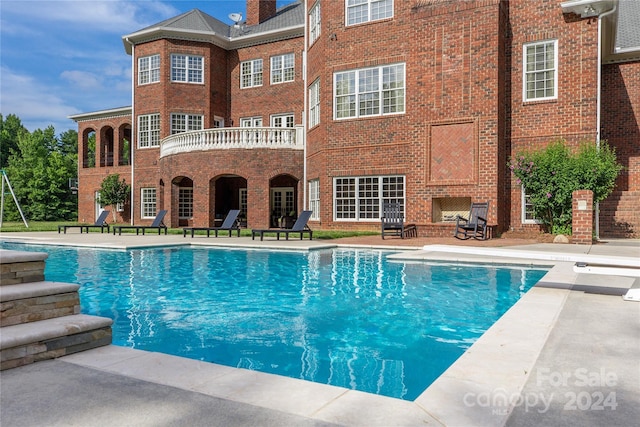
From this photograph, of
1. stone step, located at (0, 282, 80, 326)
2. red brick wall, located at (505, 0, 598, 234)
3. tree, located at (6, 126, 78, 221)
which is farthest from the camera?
tree, located at (6, 126, 78, 221)

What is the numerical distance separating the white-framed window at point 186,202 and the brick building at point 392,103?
0.07 meters

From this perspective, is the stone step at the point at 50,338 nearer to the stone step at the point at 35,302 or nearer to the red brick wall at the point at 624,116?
the stone step at the point at 35,302

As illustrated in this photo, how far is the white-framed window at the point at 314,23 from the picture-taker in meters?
20.8

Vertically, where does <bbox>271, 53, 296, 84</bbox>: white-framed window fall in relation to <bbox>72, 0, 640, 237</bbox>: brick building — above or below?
above

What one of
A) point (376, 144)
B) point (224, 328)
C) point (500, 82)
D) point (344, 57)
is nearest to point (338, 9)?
point (344, 57)

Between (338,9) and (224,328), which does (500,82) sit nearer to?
(338,9)

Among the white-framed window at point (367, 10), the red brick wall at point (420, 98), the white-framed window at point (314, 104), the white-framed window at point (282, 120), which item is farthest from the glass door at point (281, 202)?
the white-framed window at point (367, 10)

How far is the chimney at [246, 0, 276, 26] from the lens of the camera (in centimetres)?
2759

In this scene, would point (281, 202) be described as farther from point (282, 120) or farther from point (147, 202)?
point (147, 202)

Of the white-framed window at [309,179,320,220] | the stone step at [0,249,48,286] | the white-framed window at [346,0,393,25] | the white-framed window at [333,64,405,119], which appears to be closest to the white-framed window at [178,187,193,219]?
the white-framed window at [309,179,320,220]

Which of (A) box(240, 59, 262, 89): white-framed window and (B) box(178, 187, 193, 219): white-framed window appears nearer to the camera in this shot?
(A) box(240, 59, 262, 89): white-framed window

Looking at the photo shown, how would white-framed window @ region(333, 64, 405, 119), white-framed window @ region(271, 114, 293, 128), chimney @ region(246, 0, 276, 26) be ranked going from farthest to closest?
1. chimney @ region(246, 0, 276, 26)
2. white-framed window @ region(271, 114, 293, 128)
3. white-framed window @ region(333, 64, 405, 119)

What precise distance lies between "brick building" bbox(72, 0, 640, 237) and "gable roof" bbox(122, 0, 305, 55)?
0.38 feet

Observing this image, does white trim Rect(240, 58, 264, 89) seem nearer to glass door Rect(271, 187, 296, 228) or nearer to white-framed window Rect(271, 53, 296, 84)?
white-framed window Rect(271, 53, 296, 84)
